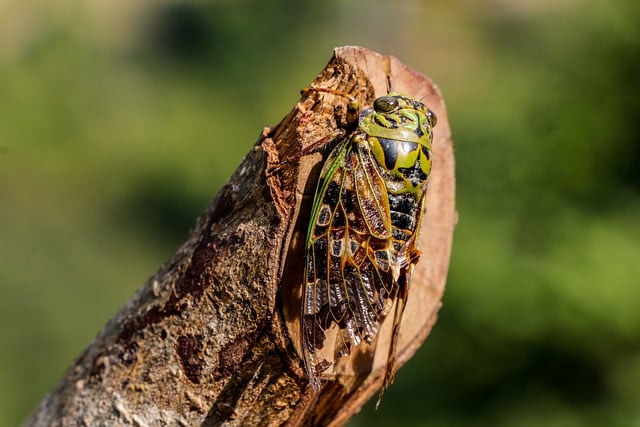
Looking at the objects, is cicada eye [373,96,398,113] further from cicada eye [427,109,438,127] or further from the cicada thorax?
cicada eye [427,109,438,127]

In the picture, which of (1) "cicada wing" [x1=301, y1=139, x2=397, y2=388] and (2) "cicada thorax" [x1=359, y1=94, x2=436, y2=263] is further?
(2) "cicada thorax" [x1=359, y1=94, x2=436, y2=263]

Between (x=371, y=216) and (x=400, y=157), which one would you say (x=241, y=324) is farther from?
(x=400, y=157)

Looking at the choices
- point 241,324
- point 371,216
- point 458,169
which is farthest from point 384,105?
point 458,169

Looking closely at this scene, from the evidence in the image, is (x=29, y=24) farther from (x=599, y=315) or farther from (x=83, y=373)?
(x=83, y=373)

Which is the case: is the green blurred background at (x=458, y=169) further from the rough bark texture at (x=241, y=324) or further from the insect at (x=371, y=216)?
the rough bark texture at (x=241, y=324)

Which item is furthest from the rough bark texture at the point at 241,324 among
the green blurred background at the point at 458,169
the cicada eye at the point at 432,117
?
the green blurred background at the point at 458,169

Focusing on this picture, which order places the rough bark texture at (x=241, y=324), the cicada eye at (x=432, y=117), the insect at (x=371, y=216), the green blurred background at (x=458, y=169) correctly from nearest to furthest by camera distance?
1. the rough bark texture at (x=241, y=324)
2. the insect at (x=371, y=216)
3. the cicada eye at (x=432, y=117)
4. the green blurred background at (x=458, y=169)

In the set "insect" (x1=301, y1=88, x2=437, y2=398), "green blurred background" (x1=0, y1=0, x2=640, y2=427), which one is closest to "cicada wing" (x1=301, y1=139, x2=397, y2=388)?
"insect" (x1=301, y1=88, x2=437, y2=398)
